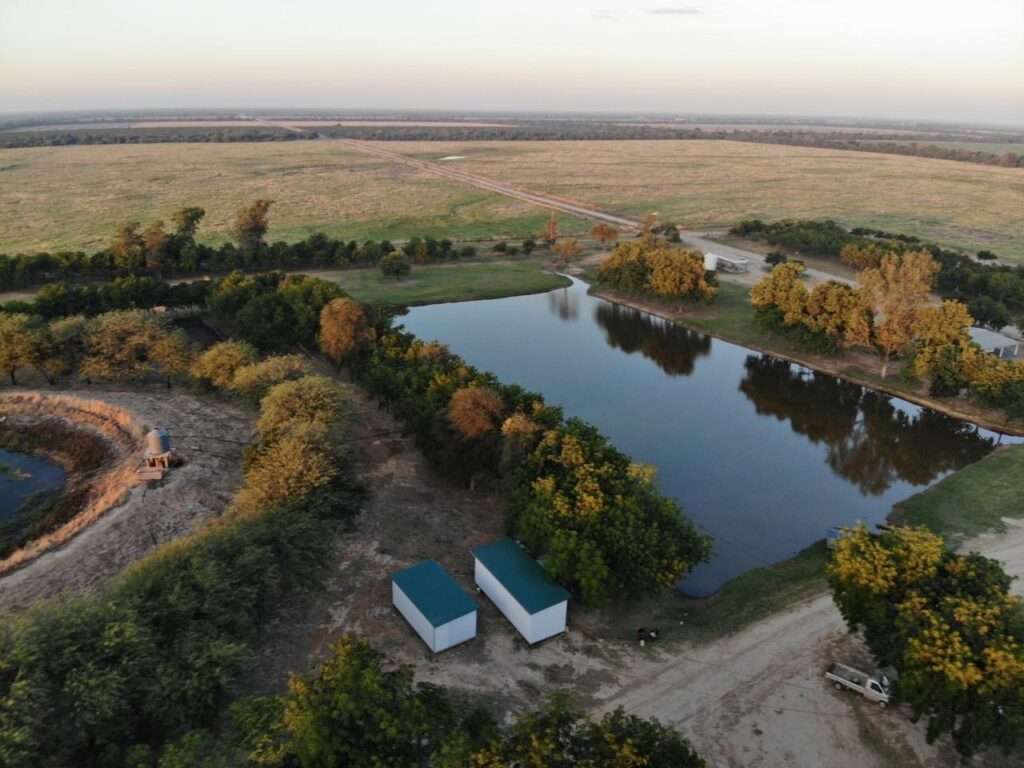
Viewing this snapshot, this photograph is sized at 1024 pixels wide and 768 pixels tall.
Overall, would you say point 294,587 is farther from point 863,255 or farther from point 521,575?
point 863,255

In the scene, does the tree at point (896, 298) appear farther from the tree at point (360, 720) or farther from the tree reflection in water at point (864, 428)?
the tree at point (360, 720)

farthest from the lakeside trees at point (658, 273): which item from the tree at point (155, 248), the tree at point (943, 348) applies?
the tree at point (155, 248)

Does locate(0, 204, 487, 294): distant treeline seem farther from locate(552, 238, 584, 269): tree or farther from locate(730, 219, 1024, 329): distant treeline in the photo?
locate(730, 219, 1024, 329): distant treeline

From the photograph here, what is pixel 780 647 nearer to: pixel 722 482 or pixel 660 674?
pixel 660 674

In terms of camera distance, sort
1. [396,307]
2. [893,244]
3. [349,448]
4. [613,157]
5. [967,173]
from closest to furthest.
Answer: [349,448]
[396,307]
[893,244]
[967,173]
[613,157]

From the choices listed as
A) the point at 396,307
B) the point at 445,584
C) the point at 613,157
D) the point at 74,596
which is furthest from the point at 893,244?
the point at 613,157

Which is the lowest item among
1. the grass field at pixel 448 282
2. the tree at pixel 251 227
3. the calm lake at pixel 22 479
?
the calm lake at pixel 22 479

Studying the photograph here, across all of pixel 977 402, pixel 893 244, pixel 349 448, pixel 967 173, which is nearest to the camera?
pixel 349 448
